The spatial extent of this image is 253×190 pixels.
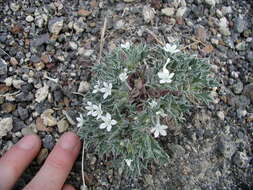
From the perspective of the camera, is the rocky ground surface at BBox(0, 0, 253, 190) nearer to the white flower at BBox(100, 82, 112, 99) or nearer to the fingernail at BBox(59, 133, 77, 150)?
the fingernail at BBox(59, 133, 77, 150)

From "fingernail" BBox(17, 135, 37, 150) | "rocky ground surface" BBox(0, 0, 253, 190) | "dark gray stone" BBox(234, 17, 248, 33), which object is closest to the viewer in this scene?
"fingernail" BBox(17, 135, 37, 150)

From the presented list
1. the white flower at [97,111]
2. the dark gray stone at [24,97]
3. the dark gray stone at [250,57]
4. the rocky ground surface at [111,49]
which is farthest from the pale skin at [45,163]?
the dark gray stone at [250,57]

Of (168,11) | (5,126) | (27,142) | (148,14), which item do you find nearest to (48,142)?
(27,142)

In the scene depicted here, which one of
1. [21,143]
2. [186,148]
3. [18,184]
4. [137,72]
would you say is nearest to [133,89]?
[137,72]

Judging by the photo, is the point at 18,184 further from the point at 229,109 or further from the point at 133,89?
the point at 229,109

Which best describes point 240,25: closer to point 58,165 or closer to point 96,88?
point 96,88

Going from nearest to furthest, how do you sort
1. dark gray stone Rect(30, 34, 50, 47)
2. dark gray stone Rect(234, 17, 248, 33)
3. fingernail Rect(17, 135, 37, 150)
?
fingernail Rect(17, 135, 37, 150), dark gray stone Rect(30, 34, 50, 47), dark gray stone Rect(234, 17, 248, 33)

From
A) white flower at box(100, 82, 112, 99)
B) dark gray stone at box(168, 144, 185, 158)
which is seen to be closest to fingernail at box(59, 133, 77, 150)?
white flower at box(100, 82, 112, 99)
